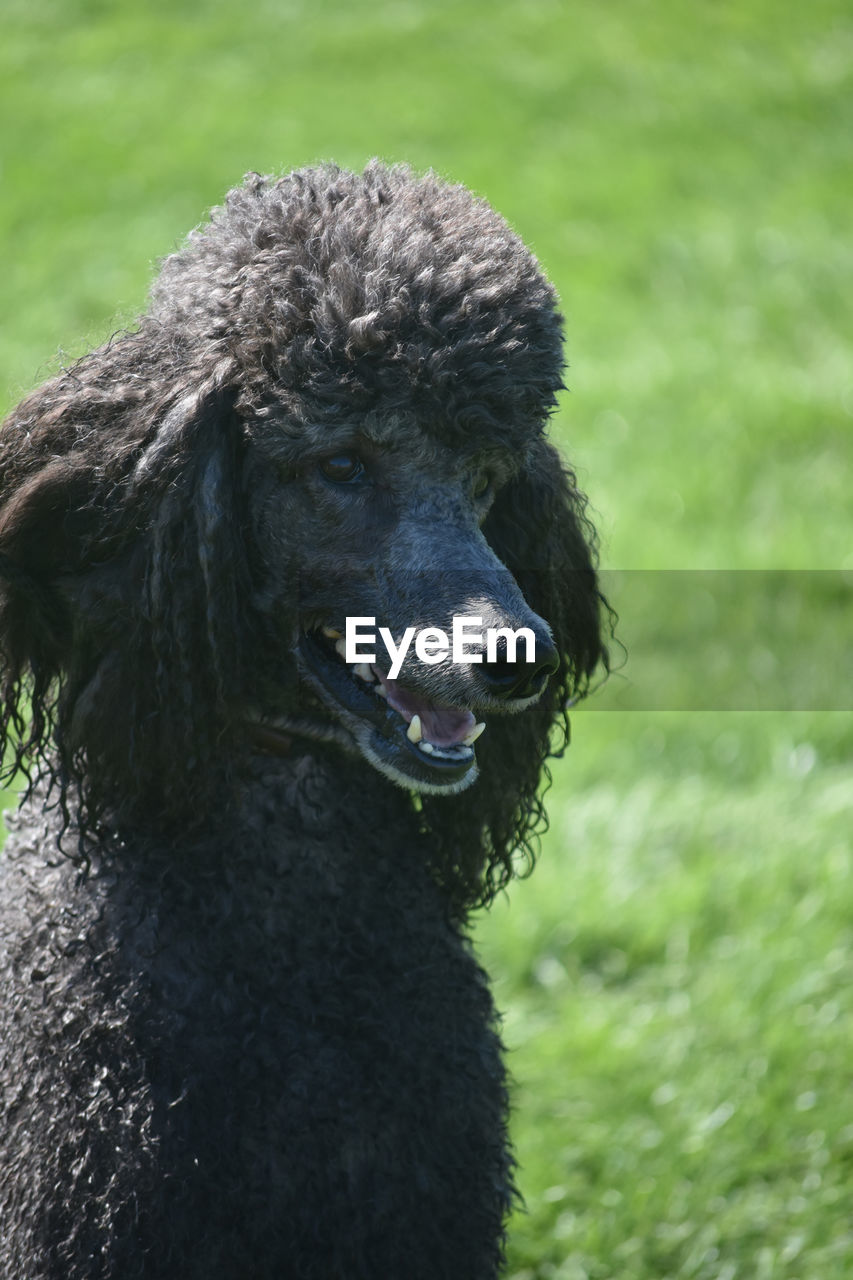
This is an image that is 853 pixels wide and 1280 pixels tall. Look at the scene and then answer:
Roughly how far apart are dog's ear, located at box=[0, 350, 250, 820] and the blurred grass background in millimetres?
402

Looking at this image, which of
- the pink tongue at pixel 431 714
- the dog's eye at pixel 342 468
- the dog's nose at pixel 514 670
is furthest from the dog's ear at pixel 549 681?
the dog's nose at pixel 514 670

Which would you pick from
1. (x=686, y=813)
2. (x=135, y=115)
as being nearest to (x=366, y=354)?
(x=686, y=813)

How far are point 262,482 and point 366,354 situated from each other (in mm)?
309

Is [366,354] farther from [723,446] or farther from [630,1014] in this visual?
[723,446]

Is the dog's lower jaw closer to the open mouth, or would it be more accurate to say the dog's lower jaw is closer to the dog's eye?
the open mouth

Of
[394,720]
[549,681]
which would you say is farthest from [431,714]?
[549,681]

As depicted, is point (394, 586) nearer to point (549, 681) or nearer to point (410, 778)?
point (410, 778)

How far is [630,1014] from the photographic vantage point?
4234mm

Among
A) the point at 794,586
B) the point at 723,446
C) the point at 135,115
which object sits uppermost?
the point at 135,115

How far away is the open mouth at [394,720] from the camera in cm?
238

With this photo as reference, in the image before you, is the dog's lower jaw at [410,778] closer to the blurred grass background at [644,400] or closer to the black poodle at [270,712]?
the black poodle at [270,712]

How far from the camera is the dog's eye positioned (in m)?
2.34

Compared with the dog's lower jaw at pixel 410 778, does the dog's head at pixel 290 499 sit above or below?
above

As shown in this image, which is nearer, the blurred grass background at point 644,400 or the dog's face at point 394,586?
the dog's face at point 394,586
